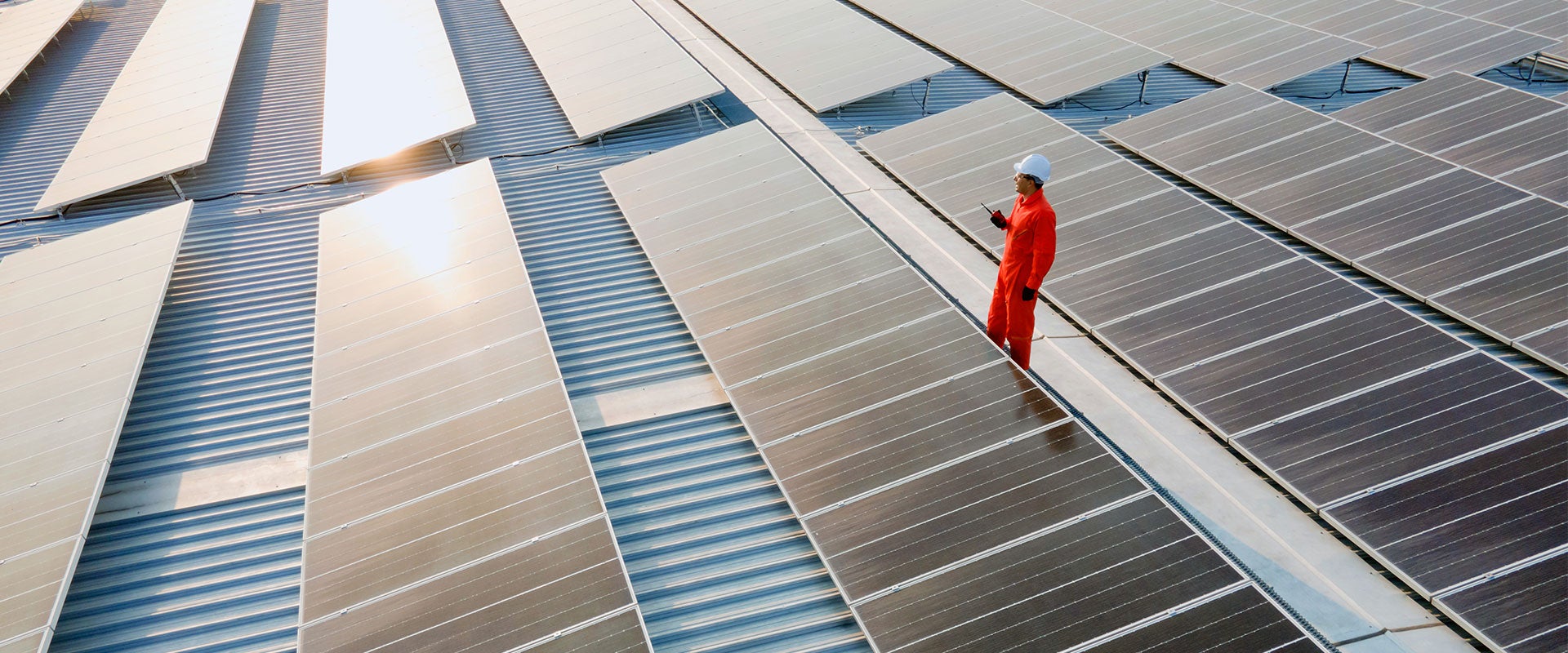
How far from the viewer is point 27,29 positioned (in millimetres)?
26234

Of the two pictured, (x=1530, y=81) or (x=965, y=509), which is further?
(x=1530, y=81)

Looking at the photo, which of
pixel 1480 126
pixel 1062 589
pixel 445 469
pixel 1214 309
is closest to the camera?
pixel 1062 589

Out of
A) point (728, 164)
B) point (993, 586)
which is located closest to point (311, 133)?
point (728, 164)

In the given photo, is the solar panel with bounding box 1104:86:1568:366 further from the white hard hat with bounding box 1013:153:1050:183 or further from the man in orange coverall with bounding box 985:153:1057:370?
the white hard hat with bounding box 1013:153:1050:183

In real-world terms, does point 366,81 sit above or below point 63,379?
above

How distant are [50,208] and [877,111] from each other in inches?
618

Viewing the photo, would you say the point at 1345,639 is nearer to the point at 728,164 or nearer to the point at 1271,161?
the point at 1271,161

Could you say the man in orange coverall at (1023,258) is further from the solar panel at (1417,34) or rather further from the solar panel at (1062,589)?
the solar panel at (1417,34)

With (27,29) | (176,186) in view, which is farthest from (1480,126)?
(27,29)

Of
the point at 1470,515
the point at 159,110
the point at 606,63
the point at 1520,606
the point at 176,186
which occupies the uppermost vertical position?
the point at 606,63

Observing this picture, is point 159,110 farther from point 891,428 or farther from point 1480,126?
point 1480,126

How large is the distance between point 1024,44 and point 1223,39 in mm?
4436

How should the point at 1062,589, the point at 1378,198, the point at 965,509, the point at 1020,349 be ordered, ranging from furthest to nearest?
the point at 1378,198 < the point at 1020,349 < the point at 965,509 < the point at 1062,589

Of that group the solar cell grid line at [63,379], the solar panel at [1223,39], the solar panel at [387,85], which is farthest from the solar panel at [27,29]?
the solar panel at [1223,39]
